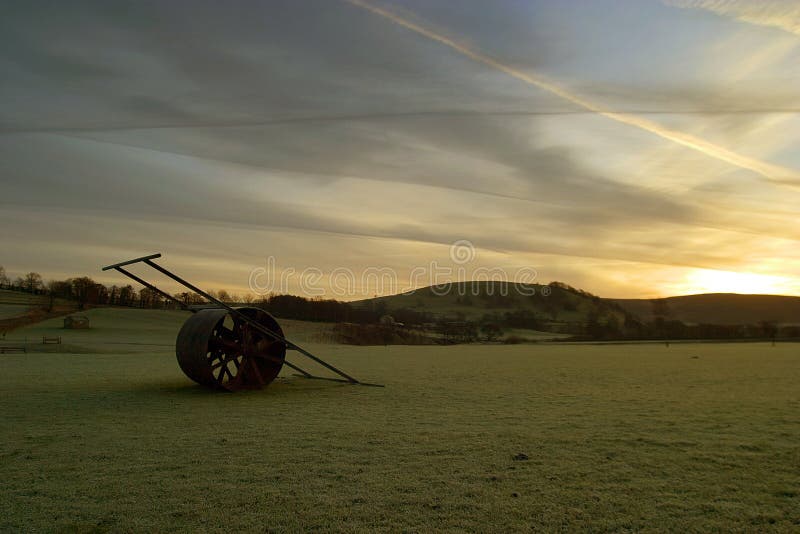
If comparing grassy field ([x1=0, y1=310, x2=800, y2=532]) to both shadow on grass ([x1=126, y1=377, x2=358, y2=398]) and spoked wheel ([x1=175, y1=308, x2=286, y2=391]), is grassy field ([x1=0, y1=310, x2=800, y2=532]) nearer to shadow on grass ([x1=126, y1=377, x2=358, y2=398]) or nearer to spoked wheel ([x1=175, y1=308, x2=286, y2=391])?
shadow on grass ([x1=126, y1=377, x2=358, y2=398])

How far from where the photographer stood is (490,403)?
575 inches

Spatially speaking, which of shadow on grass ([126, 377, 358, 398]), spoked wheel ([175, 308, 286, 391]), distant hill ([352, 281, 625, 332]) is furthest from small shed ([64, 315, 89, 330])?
distant hill ([352, 281, 625, 332])

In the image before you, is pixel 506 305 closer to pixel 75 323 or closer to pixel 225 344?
pixel 75 323

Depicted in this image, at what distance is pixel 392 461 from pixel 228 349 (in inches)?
369

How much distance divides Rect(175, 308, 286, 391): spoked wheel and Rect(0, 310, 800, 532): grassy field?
68cm

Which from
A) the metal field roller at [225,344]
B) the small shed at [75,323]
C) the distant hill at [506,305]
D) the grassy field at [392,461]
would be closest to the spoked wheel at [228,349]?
the metal field roller at [225,344]

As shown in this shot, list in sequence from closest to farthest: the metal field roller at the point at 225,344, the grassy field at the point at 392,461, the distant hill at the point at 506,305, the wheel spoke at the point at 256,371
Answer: the grassy field at the point at 392,461 → the metal field roller at the point at 225,344 → the wheel spoke at the point at 256,371 → the distant hill at the point at 506,305

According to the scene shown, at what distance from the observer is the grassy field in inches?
242

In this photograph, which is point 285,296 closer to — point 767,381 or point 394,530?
point 767,381

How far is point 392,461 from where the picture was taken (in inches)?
326

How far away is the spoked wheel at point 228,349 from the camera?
1518 cm

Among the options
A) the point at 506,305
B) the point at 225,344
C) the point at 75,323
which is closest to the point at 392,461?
the point at 225,344

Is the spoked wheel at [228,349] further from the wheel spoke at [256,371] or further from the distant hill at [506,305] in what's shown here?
the distant hill at [506,305]

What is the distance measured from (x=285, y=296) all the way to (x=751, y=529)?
104m
